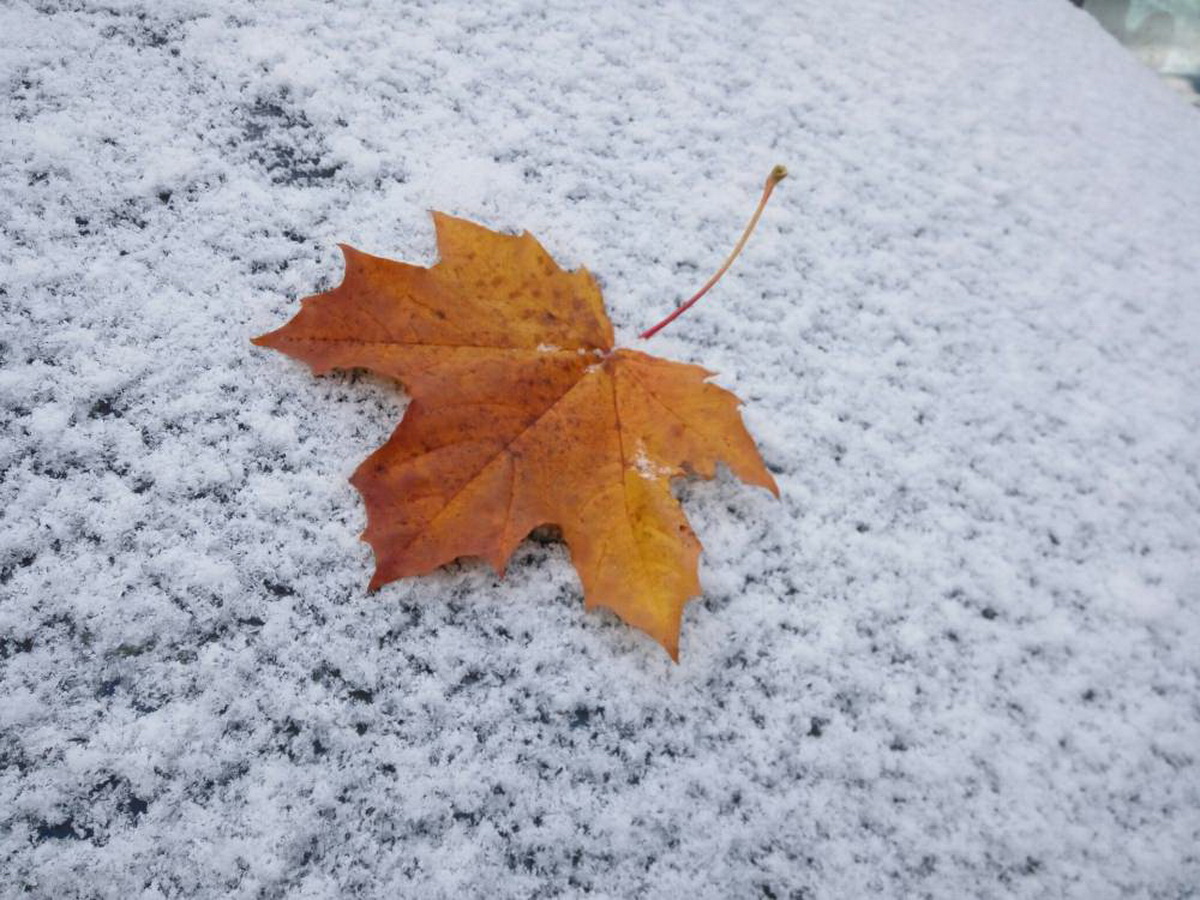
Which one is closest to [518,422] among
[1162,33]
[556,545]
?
[556,545]

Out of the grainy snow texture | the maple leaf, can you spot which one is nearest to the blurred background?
the grainy snow texture

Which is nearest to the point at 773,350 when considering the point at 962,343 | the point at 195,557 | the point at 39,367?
the point at 962,343

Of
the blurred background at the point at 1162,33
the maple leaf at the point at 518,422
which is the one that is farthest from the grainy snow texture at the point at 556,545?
the blurred background at the point at 1162,33

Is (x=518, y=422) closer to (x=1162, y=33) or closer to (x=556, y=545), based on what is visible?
(x=556, y=545)

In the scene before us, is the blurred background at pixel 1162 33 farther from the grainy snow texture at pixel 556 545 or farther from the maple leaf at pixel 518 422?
the maple leaf at pixel 518 422

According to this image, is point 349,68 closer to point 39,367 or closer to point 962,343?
point 39,367

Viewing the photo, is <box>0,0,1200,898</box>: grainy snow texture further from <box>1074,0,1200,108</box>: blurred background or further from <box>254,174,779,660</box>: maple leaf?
<box>1074,0,1200,108</box>: blurred background
